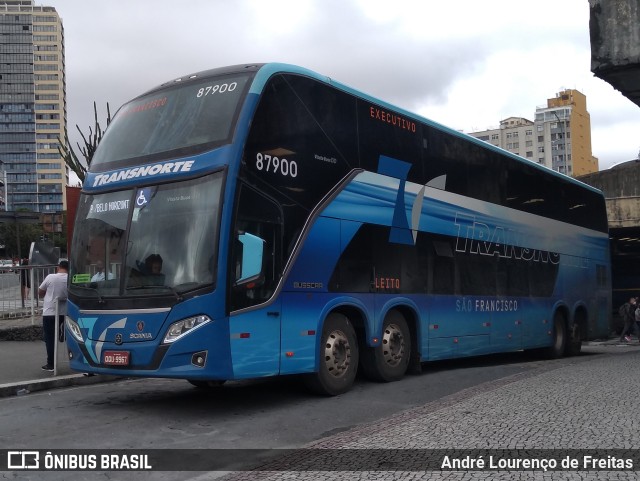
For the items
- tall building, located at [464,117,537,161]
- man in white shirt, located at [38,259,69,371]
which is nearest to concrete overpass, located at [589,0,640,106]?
man in white shirt, located at [38,259,69,371]

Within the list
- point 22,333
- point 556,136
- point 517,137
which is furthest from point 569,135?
point 22,333

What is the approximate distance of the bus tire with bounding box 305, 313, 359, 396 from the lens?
8656mm

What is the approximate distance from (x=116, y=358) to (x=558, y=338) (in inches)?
462

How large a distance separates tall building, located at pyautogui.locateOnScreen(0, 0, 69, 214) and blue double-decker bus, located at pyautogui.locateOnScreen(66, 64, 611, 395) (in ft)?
558

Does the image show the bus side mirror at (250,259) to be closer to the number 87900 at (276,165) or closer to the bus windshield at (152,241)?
the bus windshield at (152,241)

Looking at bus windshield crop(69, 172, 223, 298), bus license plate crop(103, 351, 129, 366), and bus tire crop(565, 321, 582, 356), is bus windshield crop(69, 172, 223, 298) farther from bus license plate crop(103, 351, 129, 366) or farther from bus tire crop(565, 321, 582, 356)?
bus tire crop(565, 321, 582, 356)

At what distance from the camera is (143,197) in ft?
25.5

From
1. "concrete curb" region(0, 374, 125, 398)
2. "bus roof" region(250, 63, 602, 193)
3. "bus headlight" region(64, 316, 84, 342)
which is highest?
"bus roof" region(250, 63, 602, 193)

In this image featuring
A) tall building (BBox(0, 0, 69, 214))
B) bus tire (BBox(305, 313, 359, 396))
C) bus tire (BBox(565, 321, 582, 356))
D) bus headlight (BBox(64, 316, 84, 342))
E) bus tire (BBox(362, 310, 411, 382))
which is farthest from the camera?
tall building (BBox(0, 0, 69, 214))

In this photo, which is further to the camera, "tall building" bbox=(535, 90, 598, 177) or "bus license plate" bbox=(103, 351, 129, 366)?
"tall building" bbox=(535, 90, 598, 177)

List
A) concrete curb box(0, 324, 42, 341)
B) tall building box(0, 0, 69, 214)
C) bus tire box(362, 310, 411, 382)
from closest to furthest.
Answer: bus tire box(362, 310, 411, 382) → concrete curb box(0, 324, 42, 341) → tall building box(0, 0, 69, 214)

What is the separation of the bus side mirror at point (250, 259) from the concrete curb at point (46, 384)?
13.6 feet

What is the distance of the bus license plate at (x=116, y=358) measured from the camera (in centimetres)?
740

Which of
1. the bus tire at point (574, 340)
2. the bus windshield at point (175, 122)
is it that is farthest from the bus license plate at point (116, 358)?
the bus tire at point (574, 340)
